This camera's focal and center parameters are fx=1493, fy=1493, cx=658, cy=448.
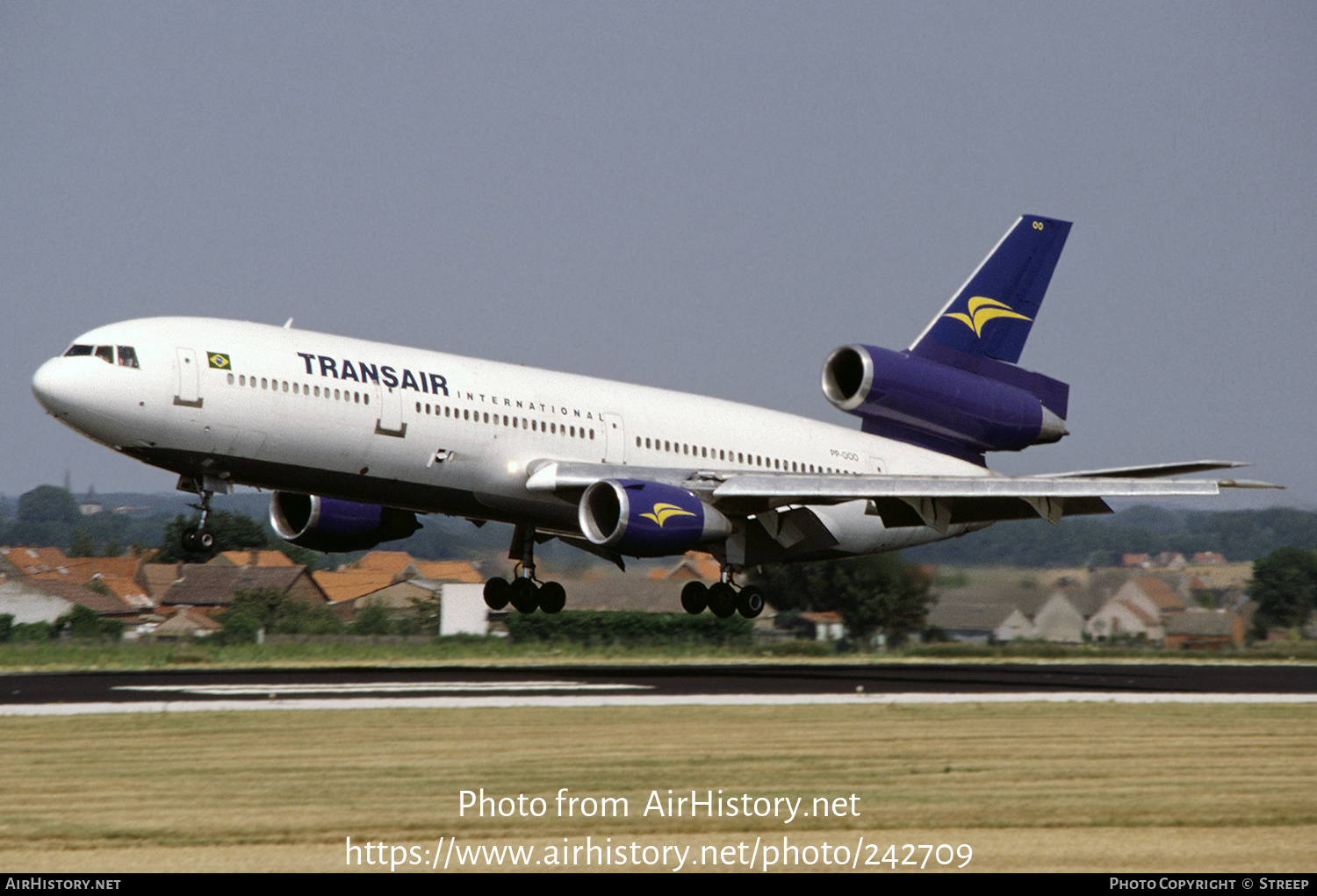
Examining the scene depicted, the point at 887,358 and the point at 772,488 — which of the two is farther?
the point at 887,358

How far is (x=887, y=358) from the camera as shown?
3981cm

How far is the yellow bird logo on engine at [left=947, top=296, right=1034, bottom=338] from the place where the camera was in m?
42.3

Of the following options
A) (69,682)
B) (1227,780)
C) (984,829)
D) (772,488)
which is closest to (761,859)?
(984,829)

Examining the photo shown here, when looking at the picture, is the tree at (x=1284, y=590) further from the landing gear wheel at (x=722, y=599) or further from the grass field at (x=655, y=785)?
the grass field at (x=655, y=785)

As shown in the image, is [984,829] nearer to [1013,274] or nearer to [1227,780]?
[1227,780]

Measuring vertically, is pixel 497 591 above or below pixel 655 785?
above

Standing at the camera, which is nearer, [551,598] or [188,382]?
[188,382]

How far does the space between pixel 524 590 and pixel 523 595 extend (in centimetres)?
14

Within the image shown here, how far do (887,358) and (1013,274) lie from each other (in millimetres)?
6102

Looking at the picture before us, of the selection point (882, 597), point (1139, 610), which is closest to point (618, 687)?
point (882, 597)

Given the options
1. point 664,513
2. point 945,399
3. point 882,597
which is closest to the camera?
point 664,513

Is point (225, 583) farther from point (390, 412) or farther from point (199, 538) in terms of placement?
point (199, 538)

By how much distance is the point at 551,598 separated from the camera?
3981cm

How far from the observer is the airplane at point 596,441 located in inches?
1131
